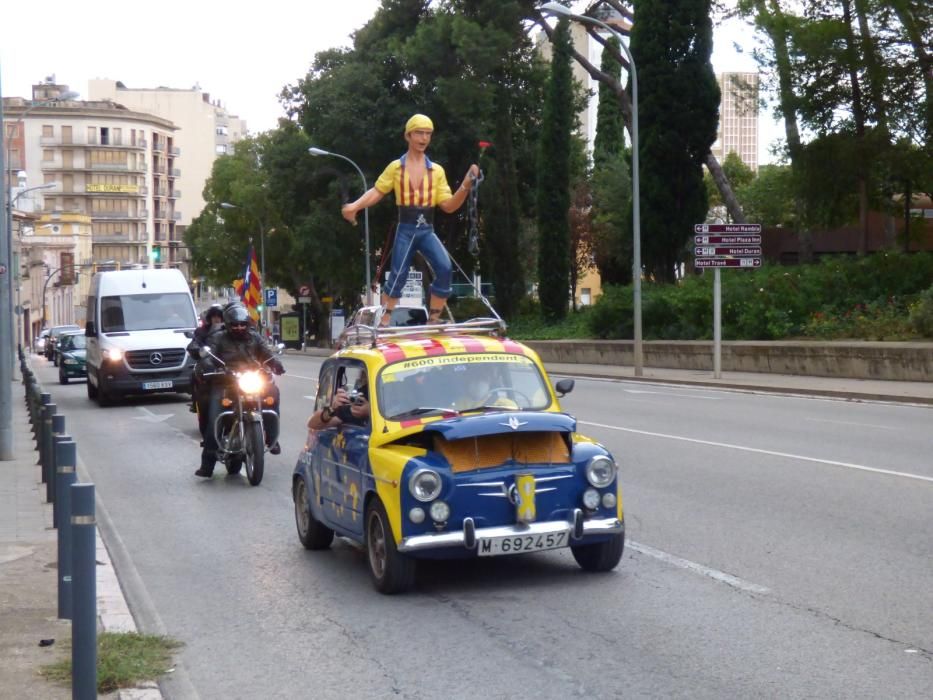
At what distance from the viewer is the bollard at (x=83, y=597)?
5816mm

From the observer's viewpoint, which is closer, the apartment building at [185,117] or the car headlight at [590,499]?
the car headlight at [590,499]

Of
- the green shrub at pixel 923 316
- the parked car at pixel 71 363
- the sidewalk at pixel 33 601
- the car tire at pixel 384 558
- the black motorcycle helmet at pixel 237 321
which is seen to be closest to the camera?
the sidewalk at pixel 33 601

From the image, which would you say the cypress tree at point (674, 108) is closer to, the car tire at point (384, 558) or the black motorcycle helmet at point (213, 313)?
the black motorcycle helmet at point (213, 313)

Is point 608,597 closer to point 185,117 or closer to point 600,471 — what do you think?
point 600,471

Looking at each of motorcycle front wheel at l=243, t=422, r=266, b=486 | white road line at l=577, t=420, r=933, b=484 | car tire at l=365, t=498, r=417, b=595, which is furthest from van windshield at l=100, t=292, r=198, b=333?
car tire at l=365, t=498, r=417, b=595

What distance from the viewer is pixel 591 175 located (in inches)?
2869

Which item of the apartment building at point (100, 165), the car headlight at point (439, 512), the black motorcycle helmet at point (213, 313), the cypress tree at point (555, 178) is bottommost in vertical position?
the car headlight at point (439, 512)

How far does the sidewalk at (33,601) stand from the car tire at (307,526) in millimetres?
1468

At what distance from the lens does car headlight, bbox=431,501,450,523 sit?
857 centimetres

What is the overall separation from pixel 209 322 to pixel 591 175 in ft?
187

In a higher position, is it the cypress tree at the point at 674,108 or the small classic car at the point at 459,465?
the cypress tree at the point at 674,108

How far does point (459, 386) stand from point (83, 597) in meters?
4.14

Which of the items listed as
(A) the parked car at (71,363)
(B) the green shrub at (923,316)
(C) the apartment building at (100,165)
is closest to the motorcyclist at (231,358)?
(B) the green shrub at (923,316)

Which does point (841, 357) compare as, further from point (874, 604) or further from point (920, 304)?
point (874, 604)
